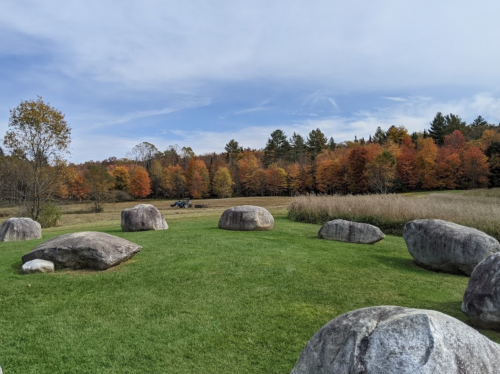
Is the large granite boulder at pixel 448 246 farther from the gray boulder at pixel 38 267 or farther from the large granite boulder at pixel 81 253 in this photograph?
the gray boulder at pixel 38 267

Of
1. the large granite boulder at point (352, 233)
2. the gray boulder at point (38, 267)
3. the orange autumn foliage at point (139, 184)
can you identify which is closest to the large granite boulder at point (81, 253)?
the gray boulder at point (38, 267)

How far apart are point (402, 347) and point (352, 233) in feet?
29.8

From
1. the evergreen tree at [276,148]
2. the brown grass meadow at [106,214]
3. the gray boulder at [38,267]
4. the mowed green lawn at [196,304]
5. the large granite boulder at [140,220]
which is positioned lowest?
the brown grass meadow at [106,214]

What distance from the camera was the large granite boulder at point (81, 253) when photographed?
704 centimetres

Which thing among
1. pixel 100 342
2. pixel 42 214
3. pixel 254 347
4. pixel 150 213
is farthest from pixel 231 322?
pixel 42 214

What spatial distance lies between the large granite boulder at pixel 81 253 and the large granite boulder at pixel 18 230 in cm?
520

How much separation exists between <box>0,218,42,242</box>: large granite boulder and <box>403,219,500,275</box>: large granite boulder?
473 inches

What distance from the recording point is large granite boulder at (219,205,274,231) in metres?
12.7

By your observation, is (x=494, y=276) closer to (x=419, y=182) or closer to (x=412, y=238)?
(x=412, y=238)

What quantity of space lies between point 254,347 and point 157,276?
3195 mm

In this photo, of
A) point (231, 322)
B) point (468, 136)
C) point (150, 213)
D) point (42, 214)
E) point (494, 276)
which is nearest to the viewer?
point (494, 276)

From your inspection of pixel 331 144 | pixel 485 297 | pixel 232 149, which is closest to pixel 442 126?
pixel 331 144

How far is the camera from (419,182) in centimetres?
5328

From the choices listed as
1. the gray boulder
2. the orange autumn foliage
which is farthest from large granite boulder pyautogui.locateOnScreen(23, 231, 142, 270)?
the orange autumn foliage
